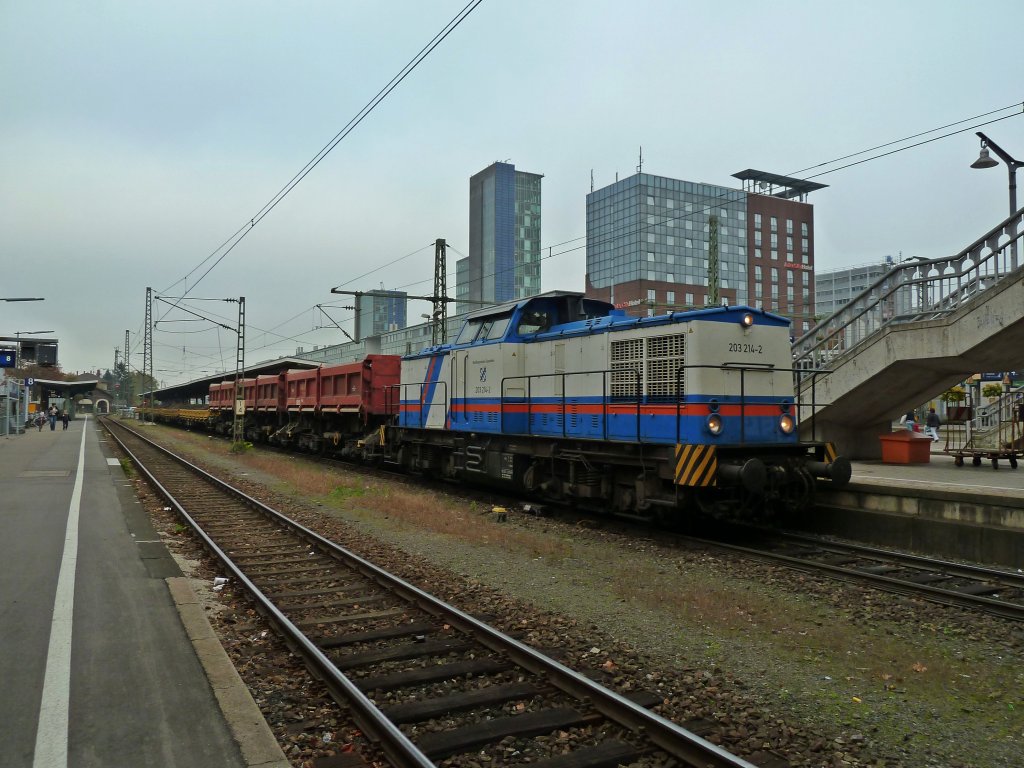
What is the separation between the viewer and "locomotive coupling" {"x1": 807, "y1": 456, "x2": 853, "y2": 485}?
378 inches

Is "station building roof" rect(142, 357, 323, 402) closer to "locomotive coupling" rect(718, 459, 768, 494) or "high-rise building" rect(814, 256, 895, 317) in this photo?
"locomotive coupling" rect(718, 459, 768, 494)

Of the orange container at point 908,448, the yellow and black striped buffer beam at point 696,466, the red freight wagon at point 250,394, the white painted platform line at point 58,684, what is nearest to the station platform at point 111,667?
the white painted platform line at point 58,684

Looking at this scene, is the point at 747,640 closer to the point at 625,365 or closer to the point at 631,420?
the point at 631,420

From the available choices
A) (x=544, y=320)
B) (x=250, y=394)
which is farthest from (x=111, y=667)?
(x=250, y=394)

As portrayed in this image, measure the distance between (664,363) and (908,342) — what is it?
23.2ft

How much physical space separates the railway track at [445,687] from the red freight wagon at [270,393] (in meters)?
20.4

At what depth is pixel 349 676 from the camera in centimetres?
490

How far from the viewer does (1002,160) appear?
1460cm

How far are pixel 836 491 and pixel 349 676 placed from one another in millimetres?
8530

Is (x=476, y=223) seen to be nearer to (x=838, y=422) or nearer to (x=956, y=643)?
(x=838, y=422)

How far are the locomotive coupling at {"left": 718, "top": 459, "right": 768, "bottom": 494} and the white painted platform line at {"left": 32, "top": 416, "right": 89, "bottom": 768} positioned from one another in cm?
711

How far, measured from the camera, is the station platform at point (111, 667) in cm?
378

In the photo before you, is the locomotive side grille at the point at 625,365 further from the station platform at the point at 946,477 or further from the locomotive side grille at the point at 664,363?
the station platform at the point at 946,477

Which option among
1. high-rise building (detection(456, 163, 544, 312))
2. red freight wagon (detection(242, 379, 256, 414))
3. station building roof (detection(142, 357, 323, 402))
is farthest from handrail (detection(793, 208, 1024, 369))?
high-rise building (detection(456, 163, 544, 312))
